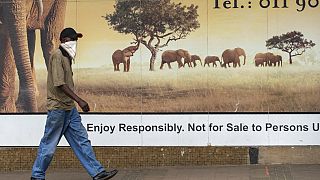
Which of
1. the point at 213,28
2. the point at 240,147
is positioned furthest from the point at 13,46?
the point at 240,147

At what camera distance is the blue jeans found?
7582 mm

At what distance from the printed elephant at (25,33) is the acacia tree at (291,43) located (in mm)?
2918

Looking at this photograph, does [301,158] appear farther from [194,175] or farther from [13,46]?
[13,46]

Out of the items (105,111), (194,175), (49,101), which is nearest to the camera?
(49,101)

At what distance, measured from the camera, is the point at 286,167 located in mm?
8852

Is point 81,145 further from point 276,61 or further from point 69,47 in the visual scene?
point 276,61

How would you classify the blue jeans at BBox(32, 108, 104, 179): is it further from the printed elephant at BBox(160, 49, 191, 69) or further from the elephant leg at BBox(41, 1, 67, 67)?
the printed elephant at BBox(160, 49, 191, 69)

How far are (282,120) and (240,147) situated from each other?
2.21 ft

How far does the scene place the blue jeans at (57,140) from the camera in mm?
7582

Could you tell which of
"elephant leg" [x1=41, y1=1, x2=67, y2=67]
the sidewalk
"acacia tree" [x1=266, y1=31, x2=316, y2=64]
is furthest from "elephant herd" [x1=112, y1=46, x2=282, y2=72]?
the sidewalk

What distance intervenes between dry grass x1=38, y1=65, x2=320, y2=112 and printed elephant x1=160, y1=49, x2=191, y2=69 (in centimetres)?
12

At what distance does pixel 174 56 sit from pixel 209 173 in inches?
65.2

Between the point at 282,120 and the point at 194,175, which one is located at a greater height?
the point at 282,120

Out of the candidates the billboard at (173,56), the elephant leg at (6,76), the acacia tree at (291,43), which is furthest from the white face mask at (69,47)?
the acacia tree at (291,43)
